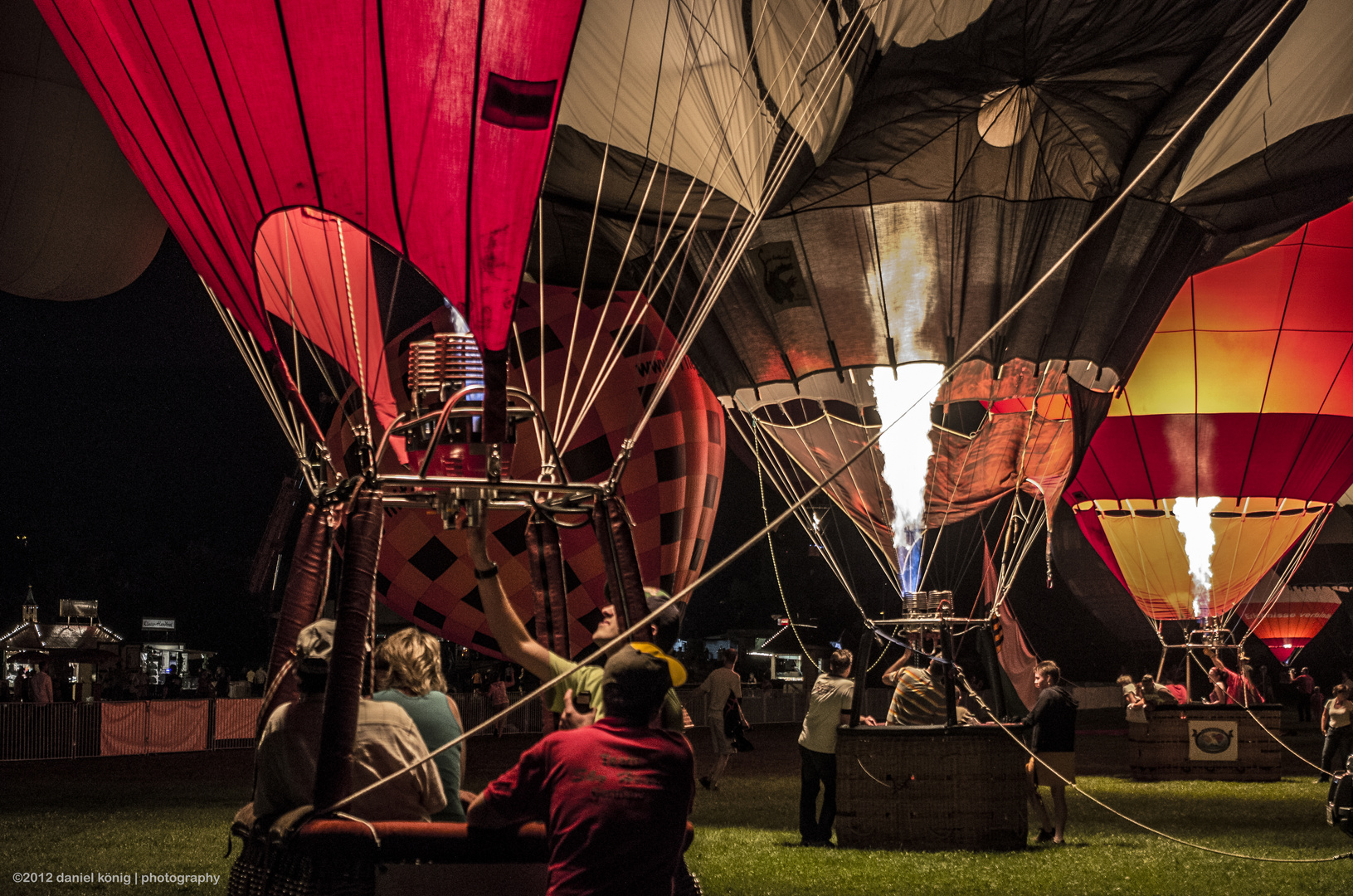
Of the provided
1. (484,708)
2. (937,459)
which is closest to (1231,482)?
(937,459)

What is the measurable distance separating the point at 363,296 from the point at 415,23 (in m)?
2.40

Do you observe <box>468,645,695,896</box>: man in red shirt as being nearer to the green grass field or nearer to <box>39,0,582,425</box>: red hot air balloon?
<box>39,0,582,425</box>: red hot air balloon

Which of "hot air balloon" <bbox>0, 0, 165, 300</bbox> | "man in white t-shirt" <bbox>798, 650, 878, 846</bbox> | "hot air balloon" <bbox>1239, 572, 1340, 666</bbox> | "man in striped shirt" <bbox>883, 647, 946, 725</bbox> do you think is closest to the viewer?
"hot air balloon" <bbox>0, 0, 165, 300</bbox>

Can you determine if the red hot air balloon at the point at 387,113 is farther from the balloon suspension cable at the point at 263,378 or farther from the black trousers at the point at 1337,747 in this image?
the black trousers at the point at 1337,747

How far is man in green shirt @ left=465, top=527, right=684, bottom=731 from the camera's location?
11.3 feet

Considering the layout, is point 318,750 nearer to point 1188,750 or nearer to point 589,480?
point 589,480

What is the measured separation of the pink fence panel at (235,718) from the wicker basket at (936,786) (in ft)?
36.2

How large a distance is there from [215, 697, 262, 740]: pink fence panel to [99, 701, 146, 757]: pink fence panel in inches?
39.3

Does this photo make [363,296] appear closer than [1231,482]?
Yes

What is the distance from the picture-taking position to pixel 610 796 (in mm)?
2830

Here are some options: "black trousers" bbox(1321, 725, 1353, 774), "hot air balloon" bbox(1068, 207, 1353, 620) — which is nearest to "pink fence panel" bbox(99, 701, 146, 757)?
"hot air balloon" bbox(1068, 207, 1353, 620)

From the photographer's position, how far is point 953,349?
29.9ft

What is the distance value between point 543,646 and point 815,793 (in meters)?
4.84

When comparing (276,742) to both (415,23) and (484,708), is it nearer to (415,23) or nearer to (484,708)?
(415,23)
